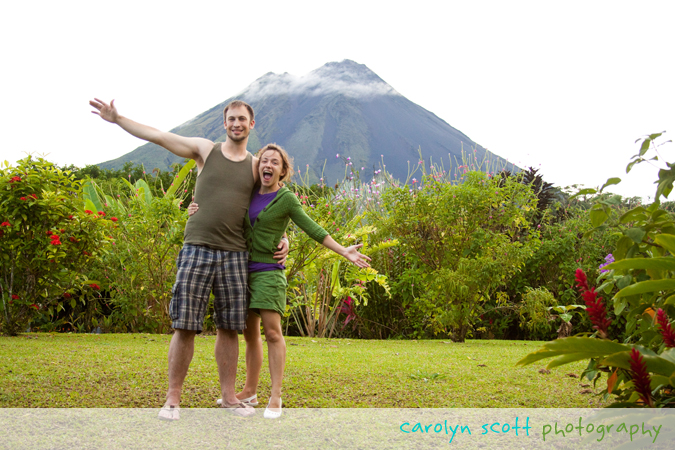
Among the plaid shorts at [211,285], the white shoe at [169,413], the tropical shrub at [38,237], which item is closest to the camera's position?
the white shoe at [169,413]

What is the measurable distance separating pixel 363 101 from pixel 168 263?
278 feet

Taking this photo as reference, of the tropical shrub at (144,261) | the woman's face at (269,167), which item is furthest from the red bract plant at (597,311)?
the tropical shrub at (144,261)

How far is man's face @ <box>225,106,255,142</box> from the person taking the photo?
8.98 feet

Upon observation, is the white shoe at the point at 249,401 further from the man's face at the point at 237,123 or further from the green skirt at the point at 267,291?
the man's face at the point at 237,123

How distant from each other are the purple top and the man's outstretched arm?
375 mm

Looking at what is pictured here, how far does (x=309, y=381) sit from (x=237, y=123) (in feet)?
5.48

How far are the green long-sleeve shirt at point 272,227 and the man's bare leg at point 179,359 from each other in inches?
20.8

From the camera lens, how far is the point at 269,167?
2703 mm

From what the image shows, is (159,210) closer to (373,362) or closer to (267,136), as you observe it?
(373,362)

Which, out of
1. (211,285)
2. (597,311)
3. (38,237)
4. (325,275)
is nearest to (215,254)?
(211,285)

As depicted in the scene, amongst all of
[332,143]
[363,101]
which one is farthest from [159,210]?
[363,101]

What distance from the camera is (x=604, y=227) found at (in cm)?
172

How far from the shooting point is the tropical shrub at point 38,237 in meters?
5.02

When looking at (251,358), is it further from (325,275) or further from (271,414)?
(325,275)
